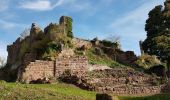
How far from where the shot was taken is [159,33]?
57969mm

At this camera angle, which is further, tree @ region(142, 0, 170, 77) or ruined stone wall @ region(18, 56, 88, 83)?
tree @ region(142, 0, 170, 77)

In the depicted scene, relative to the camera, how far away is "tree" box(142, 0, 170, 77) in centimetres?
5531

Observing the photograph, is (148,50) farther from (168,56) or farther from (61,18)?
(61,18)

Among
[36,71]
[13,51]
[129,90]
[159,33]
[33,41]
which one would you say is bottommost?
[129,90]

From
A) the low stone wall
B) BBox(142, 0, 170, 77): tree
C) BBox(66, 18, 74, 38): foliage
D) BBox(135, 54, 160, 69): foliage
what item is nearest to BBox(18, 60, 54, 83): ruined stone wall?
the low stone wall

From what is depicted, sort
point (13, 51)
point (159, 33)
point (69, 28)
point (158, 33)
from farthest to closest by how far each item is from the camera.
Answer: point (158, 33)
point (159, 33)
point (13, 51)
point (69, 28)

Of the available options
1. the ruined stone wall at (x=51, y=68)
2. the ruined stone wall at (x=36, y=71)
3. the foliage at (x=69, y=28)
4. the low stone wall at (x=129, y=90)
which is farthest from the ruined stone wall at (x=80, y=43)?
the low stone wall at (x=129, y=90)

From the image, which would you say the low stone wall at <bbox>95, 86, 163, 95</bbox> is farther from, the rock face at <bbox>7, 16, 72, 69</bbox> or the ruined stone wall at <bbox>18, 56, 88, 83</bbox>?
the rock face at <bbox>7, 16, 72, 69</bbox>

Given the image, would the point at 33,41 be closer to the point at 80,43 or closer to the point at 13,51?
the point at 13,51

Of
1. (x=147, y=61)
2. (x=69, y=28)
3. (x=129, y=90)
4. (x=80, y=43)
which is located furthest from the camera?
(x=147, y=61)

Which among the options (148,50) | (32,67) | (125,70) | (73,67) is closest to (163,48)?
(148,50)

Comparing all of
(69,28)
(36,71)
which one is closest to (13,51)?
(69,28)

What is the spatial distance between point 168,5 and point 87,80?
2164cm

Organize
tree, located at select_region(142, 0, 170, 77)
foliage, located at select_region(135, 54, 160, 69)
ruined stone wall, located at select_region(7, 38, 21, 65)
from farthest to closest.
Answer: tree, located at select_region(142, 0, 170, 77)
foliage, located at select_region(135, 54, 160, 69)
ruined stone wall, located at select_region(7, 38, 21, 65)
